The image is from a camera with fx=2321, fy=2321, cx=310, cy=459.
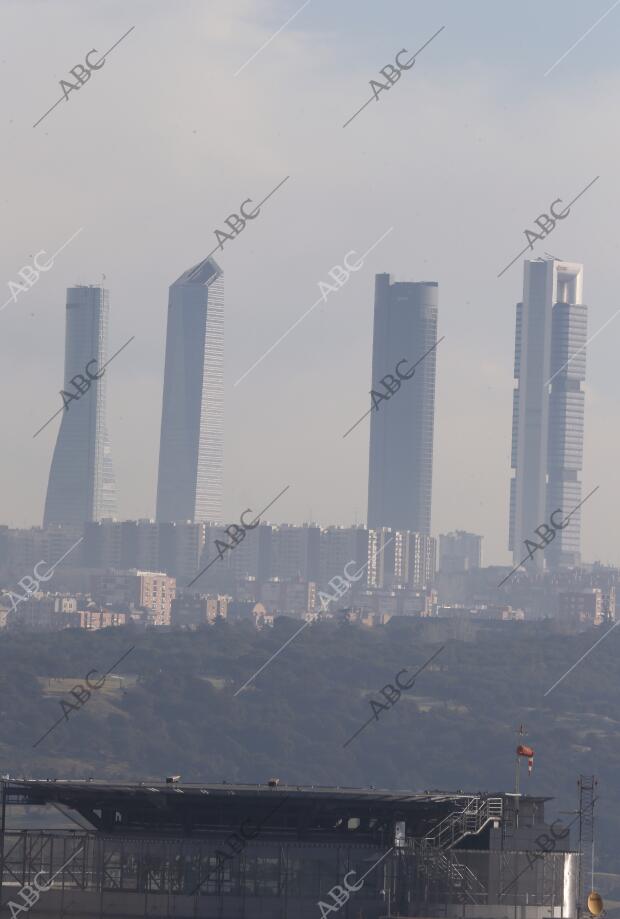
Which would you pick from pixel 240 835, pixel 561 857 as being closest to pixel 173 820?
pixel 240 835

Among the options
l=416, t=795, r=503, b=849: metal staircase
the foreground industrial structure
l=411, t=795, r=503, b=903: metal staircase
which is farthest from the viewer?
l=416, t=795, r=503, b=849: metal staircase

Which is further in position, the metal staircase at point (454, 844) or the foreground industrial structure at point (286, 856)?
the foreground industrial structure at point (286, 856)

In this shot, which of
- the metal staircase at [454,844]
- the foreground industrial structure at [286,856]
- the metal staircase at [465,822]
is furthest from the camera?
the metal staircase at [465,822]

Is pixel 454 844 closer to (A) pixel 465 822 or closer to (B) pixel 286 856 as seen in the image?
(A) pixel 465 822

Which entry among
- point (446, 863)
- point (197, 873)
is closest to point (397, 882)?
point (446, 863)

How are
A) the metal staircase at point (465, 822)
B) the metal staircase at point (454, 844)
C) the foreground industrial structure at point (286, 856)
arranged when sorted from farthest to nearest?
1. the metal staircase at point (465, 822)
2. the foreground industrial structure at point (286, 856)
3. the metal staircase at point (454, 844)

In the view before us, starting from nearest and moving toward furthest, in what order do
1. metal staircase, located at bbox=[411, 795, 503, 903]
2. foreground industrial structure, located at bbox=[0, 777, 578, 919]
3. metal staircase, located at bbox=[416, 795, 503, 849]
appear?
metal staircase, located at bbox=[411, 795, 503, 903] < foreground industrial structure, located at bbox=[0, 777, 578, 919] < metal staircase, located at bbox=[416, 795, 503, 849]

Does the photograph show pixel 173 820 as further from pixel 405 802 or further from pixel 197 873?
pixel 405 802

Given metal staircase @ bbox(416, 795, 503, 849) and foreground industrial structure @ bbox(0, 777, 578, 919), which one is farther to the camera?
metal staircase @ bbox(416, 795, 503, 849)
